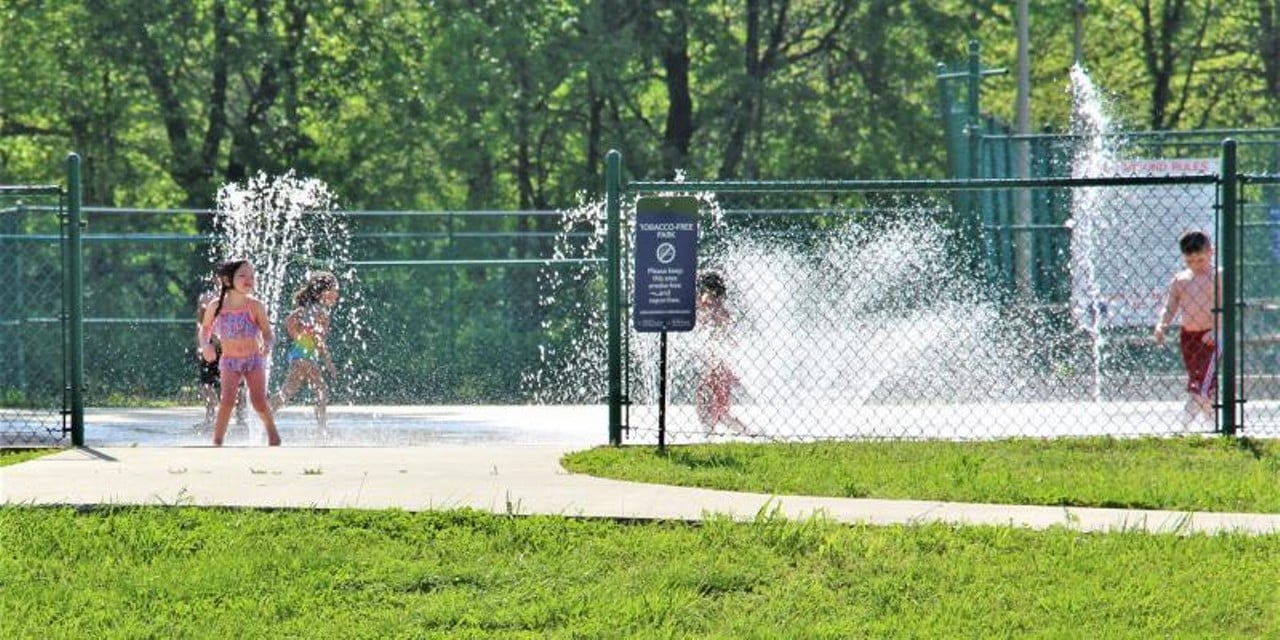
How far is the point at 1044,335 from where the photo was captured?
20.5 meters

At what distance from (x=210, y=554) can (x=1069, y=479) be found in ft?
13.6

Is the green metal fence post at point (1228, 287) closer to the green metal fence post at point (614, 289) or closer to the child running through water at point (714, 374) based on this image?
the child running through water at point (714, 374)

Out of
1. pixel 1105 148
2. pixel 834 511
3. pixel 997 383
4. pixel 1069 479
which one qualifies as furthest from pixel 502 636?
pixel 1105 148

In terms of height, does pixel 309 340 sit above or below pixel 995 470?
above

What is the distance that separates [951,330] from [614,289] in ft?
23.1

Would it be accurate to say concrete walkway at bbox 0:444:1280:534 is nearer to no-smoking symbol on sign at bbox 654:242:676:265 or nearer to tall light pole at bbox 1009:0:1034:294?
no-smoking symbol on sign at bbox 654:242:676:265

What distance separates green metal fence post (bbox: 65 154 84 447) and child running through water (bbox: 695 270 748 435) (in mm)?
3949

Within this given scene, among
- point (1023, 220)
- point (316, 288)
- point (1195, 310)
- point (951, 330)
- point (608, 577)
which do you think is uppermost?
point (1023, 220)

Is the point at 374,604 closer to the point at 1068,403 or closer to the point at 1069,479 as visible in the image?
the point at 1069,479

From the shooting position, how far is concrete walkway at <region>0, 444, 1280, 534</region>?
945cm

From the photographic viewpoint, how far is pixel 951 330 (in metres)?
19.0

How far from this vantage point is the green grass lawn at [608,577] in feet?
24.7

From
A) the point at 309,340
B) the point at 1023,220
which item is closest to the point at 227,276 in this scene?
the point at 309,340

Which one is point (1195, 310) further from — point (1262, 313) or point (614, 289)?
point (1262, 313)
